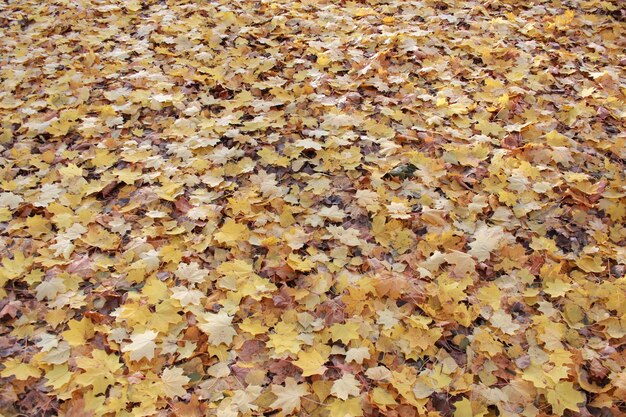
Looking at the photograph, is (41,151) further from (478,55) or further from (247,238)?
(478,55)

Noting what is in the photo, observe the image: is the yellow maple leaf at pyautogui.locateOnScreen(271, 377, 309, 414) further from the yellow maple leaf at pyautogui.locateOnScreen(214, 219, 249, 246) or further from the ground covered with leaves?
the yellow maple leaf at pyautogui.locateOnScreen(214, 219, 249, 246)

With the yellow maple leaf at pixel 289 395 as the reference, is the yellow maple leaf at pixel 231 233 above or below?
above

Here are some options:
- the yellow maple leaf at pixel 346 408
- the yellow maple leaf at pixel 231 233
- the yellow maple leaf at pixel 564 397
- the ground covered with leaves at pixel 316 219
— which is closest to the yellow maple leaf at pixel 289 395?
the ground covered with leaves at pixel 316 219

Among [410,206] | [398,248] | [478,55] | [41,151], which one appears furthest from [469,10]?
[41,151]

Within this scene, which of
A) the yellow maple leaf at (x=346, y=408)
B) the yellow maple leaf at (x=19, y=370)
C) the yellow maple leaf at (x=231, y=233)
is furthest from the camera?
the yellow maple leaf at (x=231, y=233)

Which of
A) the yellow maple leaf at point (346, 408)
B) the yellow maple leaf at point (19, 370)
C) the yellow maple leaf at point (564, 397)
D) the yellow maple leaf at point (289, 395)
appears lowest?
the yellow maple leaf at point (564, 397)

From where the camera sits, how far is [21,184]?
10.7 ft

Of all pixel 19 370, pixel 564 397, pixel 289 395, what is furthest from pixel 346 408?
pixel 19 370

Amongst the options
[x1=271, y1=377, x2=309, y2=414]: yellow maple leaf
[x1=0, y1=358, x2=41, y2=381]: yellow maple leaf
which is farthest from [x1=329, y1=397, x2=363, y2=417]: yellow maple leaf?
[x1=0, y1=358, x2=41, y2=381]: yellow maple leaf

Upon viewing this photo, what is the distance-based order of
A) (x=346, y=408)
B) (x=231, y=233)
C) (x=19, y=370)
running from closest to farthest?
(x=346, y=408) < (x=19, y=370) < (x=231, y=233)

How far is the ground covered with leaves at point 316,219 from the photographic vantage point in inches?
89.0

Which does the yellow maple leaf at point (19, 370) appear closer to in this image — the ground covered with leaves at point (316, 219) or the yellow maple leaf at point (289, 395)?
the ground covered with leaves at point (316, 219)

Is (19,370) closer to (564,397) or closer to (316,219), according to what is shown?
(316,219)

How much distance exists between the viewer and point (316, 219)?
9.75 feet
